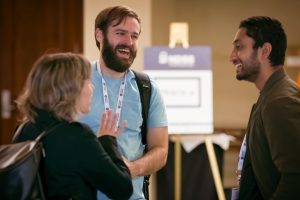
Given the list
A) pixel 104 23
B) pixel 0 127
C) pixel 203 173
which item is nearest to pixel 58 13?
pixel 0 127

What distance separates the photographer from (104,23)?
236 centimetres

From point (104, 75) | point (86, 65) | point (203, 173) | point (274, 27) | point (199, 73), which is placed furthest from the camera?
point (203, 173)

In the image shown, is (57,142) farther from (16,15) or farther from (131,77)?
(16,15)

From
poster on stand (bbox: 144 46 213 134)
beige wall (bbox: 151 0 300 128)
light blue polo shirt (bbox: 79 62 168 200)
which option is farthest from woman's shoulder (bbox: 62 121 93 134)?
beige wall (bbox: 151 0 300 128)

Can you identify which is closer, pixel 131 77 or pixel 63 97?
pixel 63 97

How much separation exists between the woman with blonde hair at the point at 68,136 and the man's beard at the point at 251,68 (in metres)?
0.67

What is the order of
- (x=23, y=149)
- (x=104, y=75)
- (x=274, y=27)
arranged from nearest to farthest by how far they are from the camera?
(x=23, y=149) < (x=274, y=27) < (x=104, y=75)

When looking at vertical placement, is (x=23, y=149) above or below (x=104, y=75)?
below

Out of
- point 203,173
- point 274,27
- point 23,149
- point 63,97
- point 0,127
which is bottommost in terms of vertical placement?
point 203,173

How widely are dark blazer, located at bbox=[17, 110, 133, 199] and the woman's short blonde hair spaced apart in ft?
0.10

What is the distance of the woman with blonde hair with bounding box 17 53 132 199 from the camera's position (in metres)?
1.68

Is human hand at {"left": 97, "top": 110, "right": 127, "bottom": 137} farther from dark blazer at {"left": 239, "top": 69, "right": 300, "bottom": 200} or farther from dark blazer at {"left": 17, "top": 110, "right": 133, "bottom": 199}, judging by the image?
dark blazer at {"left": 239, "top": 69, "right": 300, "bottom": 200}

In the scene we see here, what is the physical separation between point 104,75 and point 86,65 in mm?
537

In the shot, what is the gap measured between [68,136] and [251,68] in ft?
2.76
